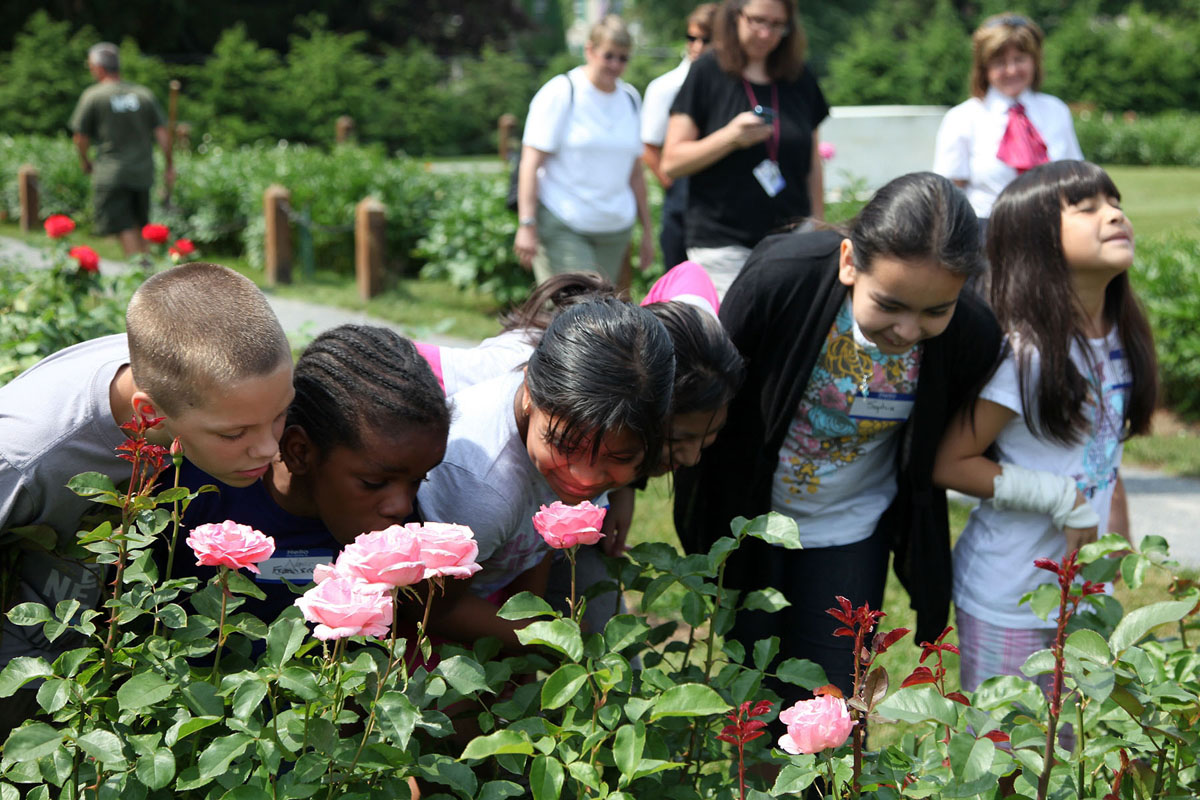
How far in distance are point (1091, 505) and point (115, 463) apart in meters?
2.03

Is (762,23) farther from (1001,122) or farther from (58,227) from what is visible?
(58,227)

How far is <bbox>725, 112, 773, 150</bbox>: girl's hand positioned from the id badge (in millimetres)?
165

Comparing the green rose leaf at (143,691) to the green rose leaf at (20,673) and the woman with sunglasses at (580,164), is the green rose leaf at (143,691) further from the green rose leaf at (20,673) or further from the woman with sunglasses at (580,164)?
the woman with sunglasses at (580,164)

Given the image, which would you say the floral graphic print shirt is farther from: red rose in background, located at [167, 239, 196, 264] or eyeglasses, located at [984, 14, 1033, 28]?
eyeglasses, located at [984, 14, 1033, 28]

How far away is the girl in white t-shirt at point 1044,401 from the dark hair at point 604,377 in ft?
3.17

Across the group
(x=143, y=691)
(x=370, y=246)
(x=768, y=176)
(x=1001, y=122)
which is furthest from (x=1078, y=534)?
(x=370, y=246)

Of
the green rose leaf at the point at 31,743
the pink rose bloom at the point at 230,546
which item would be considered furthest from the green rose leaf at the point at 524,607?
the green rose leaf at the point at 31,743

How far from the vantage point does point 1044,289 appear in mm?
2547

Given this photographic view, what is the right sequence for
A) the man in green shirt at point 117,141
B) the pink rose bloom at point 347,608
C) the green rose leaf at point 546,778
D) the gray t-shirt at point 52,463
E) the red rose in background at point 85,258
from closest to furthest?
1. the pink rose bloom at point 347,608
2. the green rose leaf at point 546,778
3. the gray t-shirt at point 52,463
4. the red rose in background at point 85,258
5. the man in green shirt at point 117,141

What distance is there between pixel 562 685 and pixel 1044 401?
1.54 m

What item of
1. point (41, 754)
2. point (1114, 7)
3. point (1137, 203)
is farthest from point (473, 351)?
point (1114, 7)

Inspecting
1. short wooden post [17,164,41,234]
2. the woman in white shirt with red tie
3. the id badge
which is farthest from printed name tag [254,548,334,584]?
short wooden post [17,164,41,234]

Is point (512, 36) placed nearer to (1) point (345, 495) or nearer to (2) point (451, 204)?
(2) point (451, 204)

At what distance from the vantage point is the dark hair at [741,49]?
14.4 feet
